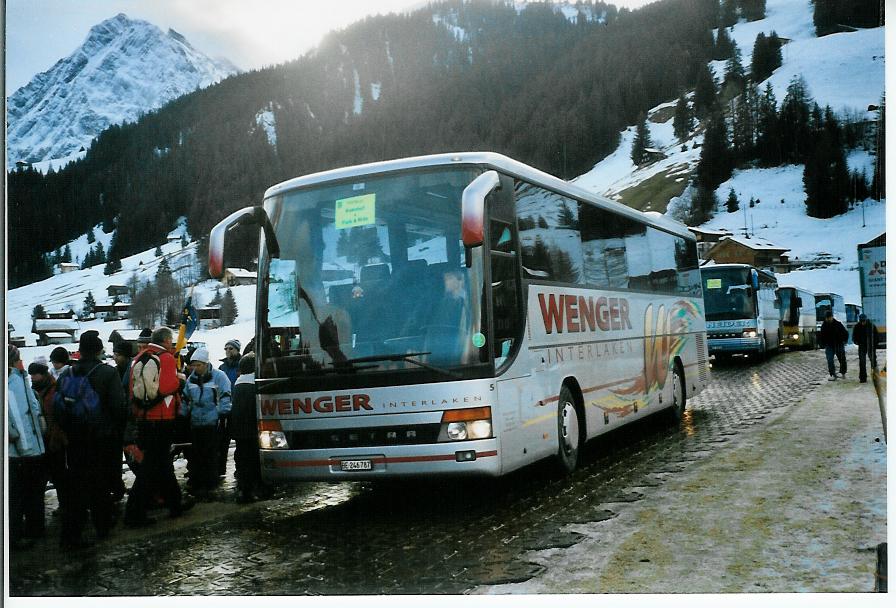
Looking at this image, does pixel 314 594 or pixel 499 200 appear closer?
pixel 314 594

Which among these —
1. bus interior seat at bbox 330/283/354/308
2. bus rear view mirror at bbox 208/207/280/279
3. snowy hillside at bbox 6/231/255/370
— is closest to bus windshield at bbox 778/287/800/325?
bus interior seat at bbox 330/283/354/308

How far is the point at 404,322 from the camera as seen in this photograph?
604 centimetres

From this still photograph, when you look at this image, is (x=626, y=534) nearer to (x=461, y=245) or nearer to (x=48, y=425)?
(x=461, y=245)

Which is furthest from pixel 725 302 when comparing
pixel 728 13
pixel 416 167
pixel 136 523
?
pixel 136 523

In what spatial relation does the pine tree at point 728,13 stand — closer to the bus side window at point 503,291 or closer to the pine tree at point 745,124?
the pine tree at point 745,124

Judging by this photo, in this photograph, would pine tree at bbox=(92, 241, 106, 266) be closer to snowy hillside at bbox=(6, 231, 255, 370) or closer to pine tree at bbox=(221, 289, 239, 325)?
snowy hillside at bbox=(6, 231, 255, 370)

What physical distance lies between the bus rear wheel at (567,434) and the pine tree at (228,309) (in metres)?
2.95

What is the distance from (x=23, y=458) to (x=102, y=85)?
12.4 feet

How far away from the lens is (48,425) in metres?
6.54

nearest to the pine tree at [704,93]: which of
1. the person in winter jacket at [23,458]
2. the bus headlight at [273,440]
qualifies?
the bus headlight at [273,440]

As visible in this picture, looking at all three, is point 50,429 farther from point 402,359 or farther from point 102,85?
point 102,85

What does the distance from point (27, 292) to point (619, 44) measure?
20.7 ft

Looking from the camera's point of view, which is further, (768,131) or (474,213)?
(768,131)

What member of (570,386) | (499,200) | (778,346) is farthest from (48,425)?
(778,346)
